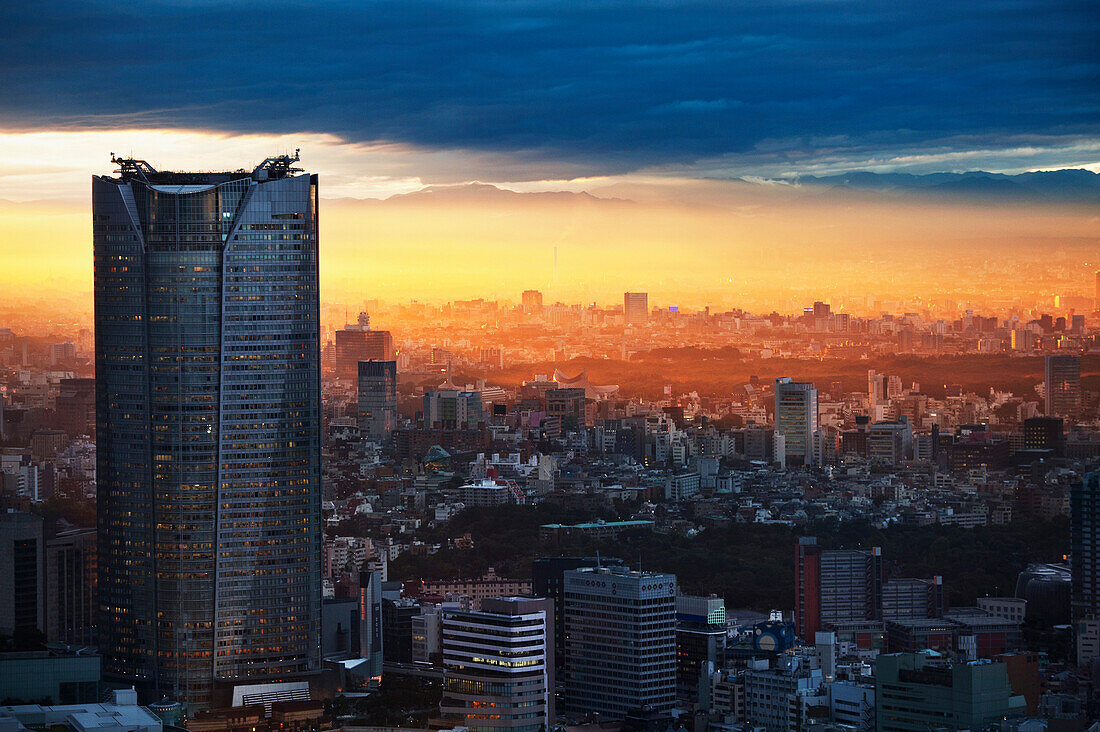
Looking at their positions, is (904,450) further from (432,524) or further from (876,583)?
(876,583)

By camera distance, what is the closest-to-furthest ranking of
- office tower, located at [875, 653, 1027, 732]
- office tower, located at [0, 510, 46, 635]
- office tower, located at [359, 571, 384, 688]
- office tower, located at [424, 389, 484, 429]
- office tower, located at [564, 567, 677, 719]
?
office tower, located at [875, 653, 1027, 732]
office tower, located at [564, 567, 677, 719]
office tower, located at [359, 571, 384, 688]
office tower, located at [0, 510, 46, 635]
office tower, located at [424, 389, 484, 429]

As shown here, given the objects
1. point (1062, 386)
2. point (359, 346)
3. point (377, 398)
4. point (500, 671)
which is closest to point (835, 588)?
point (500, 671)

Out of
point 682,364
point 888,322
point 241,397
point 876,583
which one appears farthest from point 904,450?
point 241,397

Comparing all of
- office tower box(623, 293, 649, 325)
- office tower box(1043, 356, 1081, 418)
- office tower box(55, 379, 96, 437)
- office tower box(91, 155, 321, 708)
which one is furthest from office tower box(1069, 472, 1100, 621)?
office tower box(623, 293, 649, 325)

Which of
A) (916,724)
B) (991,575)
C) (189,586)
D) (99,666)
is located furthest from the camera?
(991,575)

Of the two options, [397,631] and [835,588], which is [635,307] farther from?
[397,631]

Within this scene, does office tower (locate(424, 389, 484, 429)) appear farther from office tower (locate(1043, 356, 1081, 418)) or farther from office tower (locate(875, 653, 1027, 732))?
office tower (locate(875, 653, 1027, 732))
